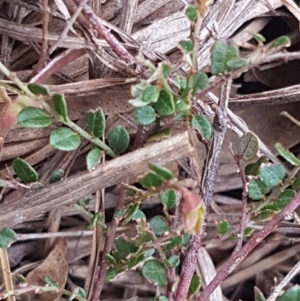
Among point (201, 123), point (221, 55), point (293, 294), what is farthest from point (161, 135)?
point (293, 294)

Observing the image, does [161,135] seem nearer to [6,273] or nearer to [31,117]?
[31,117]

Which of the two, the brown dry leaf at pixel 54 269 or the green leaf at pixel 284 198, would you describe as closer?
the green leaf at pixel 284 198

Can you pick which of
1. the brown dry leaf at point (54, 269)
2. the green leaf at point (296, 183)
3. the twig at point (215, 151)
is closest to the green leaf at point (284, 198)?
the green leaf at point (296, 183)

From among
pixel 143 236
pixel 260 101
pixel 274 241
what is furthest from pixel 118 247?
pixel 274 241

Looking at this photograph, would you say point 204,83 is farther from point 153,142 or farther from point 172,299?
point 172,299

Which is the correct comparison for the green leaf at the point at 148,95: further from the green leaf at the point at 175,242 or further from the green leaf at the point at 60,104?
the green leaf at the point at 175,242

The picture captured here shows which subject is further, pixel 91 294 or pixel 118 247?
pixel 91 294
